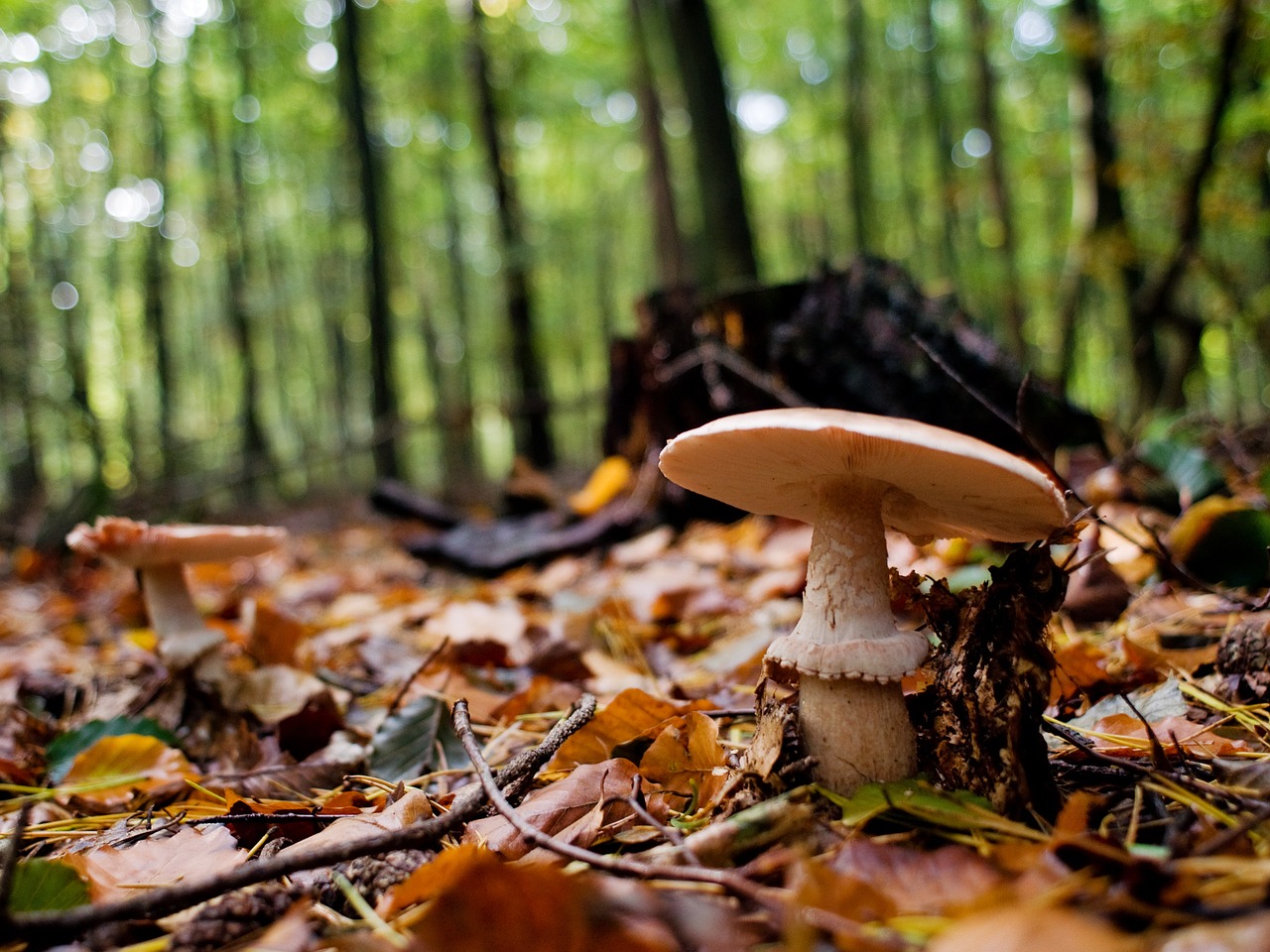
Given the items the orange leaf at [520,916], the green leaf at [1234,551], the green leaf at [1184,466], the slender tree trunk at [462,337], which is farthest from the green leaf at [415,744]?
the slender tree trunk at [462,337]

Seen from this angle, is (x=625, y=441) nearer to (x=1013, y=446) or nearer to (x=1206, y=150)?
(x=1013, y=446)

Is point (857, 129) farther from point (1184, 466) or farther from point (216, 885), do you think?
point (216, 885)

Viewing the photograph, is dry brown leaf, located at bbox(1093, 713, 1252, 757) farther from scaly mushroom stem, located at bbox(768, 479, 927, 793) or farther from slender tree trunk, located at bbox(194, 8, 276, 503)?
slender tree trunk, located at bbox(194, 8, 276, 503)

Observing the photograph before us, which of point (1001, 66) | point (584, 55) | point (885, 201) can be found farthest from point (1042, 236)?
point (584, 55)

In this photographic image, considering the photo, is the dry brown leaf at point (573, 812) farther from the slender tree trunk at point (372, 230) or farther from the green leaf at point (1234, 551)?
the slender tree trunk at point (372, 230)

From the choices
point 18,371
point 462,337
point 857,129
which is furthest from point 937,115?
point 18,371
